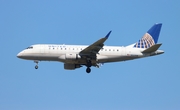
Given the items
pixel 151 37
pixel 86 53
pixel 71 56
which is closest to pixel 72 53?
pixel 71 56

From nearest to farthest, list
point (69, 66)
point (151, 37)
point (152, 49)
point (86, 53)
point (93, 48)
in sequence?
point (93, 48), point (86, 53), point (152, 49), point (69, 66), point (151, 37)

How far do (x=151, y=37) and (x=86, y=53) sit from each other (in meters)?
11.2

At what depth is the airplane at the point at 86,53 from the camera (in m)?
54.9

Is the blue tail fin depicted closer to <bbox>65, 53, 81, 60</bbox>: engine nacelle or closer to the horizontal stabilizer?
the horizontal stabilizer

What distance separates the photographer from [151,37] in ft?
200

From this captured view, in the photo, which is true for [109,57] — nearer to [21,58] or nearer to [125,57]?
[125,57]

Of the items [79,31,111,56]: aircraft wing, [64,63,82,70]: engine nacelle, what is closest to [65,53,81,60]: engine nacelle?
[79,31,111,56]: aircraft wing

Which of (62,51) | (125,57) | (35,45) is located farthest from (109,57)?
(35,45)

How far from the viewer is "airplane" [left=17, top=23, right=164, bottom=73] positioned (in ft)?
180

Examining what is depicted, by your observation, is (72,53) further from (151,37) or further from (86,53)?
(151,37)

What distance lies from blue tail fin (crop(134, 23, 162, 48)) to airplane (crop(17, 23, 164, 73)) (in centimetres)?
210

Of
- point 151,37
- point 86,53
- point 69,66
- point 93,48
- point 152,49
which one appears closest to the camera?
point 93,48

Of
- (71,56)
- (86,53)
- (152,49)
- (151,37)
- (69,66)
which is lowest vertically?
(69,66)

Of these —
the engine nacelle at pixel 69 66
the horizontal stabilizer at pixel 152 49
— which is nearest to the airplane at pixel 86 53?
the horizontal stabilizer at pixel 152 49
